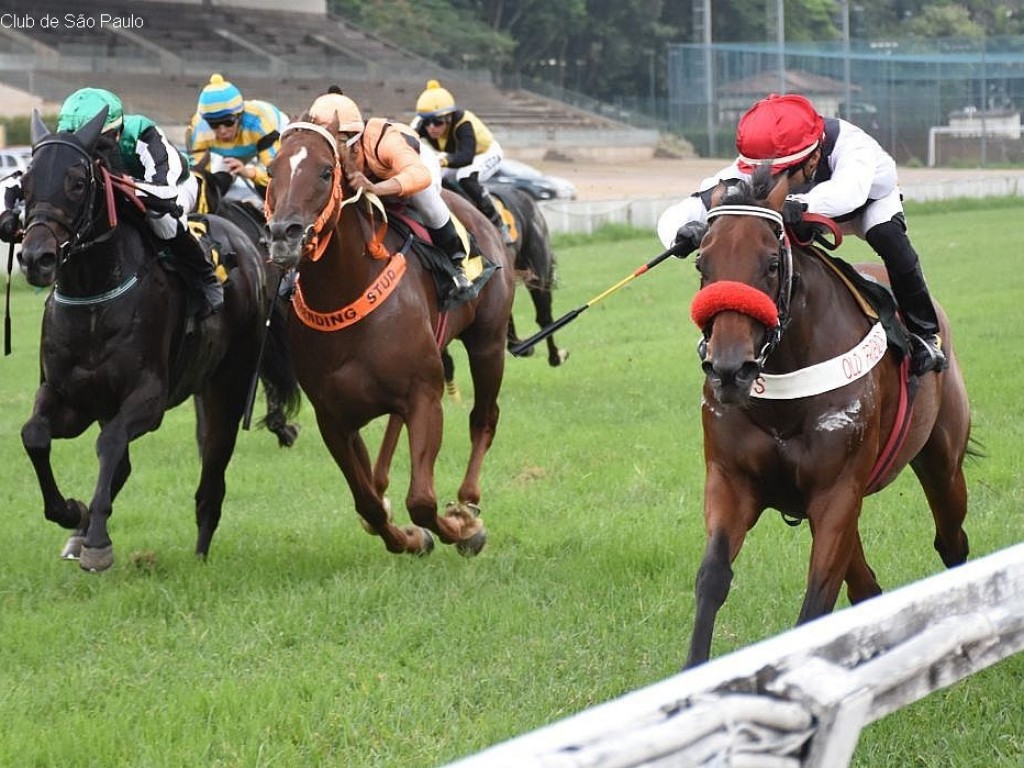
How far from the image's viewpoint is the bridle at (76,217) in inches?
277

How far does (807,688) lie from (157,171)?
560 cm

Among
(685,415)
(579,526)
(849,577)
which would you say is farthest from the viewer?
(685,415)

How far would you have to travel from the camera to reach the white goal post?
9.04 feet

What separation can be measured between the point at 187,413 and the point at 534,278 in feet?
11.3

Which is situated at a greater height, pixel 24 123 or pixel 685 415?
pixel 685 415

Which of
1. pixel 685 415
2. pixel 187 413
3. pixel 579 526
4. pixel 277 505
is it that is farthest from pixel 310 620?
pixel 187 413

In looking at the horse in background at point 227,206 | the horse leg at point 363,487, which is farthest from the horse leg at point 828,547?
the horse in background at point 227,206

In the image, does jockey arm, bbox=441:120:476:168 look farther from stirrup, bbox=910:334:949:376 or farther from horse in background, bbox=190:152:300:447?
stirrup, bbox=910:334:949:376

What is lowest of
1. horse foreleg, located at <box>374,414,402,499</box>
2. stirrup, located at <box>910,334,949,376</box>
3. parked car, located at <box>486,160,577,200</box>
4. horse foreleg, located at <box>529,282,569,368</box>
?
parked car, located at <box>486,160,577,200</box>

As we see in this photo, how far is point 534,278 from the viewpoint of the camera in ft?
47.1

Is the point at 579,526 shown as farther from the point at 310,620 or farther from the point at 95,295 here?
the point at 95,295

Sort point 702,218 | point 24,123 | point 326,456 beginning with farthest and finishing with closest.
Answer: point 24,123 < point 326,456 < point 702,218

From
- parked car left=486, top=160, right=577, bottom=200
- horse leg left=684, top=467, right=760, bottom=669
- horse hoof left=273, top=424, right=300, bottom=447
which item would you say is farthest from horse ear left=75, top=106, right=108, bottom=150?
parked car left=486, top=160, right=577, bottom=200

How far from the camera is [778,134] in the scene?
556cm
